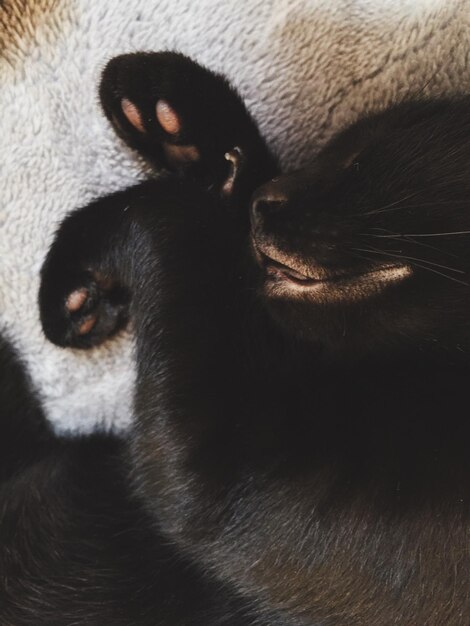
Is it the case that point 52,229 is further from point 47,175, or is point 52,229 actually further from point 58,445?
point 58,445

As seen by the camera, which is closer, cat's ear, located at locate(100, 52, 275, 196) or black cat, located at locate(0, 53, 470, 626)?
black cat, located at locate(0, 53, 470, 626)

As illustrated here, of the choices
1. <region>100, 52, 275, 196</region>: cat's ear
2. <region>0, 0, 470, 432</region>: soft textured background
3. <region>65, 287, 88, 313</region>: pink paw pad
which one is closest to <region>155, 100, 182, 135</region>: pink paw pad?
<region>100, 52, 275, 196</region>: cat's ear

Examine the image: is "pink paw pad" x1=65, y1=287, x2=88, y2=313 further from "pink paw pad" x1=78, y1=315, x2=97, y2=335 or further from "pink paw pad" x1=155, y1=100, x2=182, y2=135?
"pink paw pad" x1=155, y1=100, x2=182, y2=135

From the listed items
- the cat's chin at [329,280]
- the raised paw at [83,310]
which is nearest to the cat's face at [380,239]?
the cat's chin at [329,280]

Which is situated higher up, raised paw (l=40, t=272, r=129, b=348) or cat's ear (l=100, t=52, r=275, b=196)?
cat's ear (l=100, t=52, r=275, b=196)

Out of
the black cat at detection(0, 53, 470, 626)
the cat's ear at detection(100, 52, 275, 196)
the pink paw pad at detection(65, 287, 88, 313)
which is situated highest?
the cat's ear at detection(100, 52, 275, 196)

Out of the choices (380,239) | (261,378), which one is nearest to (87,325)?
(261,378)
